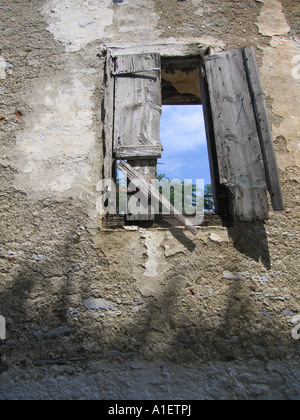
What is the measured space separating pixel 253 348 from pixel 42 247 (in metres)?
1.62

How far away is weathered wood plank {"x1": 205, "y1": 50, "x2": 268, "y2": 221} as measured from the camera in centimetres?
242

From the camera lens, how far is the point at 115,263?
2.34m

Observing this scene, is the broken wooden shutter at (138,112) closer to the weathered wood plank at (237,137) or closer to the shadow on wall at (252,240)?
the weathered wood plank at (237,137)

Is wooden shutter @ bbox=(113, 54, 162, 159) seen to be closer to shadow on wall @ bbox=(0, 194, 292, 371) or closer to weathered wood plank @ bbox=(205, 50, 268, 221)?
weathered wood plank @ bbox=(205, 50, 268, 221)

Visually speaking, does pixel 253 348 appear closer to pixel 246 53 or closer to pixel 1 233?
pixel 1 233

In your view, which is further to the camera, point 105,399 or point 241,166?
point 241,166

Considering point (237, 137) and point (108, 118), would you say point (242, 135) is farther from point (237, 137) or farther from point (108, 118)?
point (108, 118)

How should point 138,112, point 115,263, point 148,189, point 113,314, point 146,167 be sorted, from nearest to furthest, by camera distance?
point 113,314 < point 115,263 < point 148,189 < point 146,167 < point 138,112

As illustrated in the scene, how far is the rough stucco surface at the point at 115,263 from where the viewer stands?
2.12 metres

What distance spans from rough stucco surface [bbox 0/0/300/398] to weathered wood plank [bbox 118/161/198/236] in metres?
0.10

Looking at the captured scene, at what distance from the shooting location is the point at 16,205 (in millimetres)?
2518

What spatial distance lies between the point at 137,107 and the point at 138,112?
5 centimetres

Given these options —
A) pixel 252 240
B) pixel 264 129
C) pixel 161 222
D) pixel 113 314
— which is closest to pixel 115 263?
pixel 113 314
